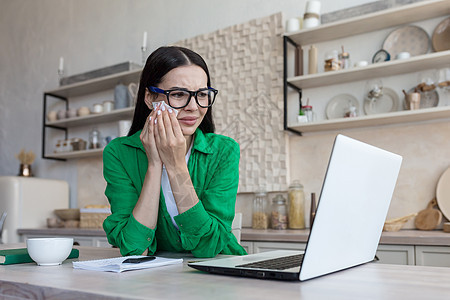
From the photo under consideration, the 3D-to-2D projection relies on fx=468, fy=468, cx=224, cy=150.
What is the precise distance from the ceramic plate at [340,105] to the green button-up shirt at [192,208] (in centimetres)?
148

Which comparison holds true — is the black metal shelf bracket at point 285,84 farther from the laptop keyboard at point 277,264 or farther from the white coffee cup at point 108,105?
the laptop keyboard at point 277,264

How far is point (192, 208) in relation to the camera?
119cm

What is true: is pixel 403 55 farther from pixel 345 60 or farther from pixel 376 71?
pixel 345 60

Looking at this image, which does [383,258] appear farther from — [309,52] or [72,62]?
[72,62]

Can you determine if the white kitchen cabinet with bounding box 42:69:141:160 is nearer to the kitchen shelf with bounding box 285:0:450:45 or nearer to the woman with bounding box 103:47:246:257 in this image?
the kitchen shelf with bounding box 285:0:450:45

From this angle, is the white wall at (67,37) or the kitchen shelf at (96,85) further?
the kitchen shelf at (96,85)

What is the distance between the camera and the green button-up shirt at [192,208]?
1.22 m

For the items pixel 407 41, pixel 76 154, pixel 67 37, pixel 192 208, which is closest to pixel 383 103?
pixel 407 41

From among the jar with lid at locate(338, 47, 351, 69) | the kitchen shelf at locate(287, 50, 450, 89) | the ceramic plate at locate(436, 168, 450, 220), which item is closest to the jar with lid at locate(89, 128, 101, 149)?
the kitchen shelf at locate(287, 50, 450, 89)

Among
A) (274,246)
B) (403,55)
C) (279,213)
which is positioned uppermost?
(403,55)

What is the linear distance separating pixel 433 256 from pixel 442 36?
121 centimetres

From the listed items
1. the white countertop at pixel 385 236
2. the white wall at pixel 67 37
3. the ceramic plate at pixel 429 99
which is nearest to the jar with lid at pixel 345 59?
the ceramic plate at pixel 429 99

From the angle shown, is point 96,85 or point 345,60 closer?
point 345,60

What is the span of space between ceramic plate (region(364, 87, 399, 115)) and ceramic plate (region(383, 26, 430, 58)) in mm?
216
